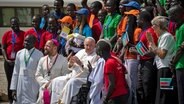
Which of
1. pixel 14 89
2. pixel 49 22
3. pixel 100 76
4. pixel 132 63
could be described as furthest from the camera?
pixel 49 22

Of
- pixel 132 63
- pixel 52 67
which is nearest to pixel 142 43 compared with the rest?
pixel 132 63

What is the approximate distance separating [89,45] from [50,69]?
993 millimetres

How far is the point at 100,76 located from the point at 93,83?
0.21 m

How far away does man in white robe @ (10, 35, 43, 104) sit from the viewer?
32.6 ft

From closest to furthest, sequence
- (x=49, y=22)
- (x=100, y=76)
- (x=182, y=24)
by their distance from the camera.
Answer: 1. (x=182, y=24)
2. (x=100, y=76)
3. (x=49, y=22)

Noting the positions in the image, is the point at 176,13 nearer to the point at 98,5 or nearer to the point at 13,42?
the point at 98,5

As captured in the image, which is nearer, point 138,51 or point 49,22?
point 138,51

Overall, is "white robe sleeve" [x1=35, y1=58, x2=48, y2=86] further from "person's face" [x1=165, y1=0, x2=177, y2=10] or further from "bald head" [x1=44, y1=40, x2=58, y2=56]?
"person's face" [x1=165, y1=0, x2=177, y2=10]

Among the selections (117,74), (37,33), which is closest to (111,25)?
(117,74)

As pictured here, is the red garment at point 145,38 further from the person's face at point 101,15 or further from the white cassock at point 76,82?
the person's face at point 101,15

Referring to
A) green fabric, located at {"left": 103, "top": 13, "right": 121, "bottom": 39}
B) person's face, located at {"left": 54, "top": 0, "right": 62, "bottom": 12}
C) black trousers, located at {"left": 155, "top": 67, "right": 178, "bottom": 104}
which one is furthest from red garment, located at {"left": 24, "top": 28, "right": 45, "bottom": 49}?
black trousers, located at {"left": 155, "top": 67, "right": 178, "bottom": 104}

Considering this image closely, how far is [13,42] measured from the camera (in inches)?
453

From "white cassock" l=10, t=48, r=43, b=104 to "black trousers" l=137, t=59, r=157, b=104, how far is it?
2367 mm

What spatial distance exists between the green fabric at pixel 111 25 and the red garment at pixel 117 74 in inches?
79.5
